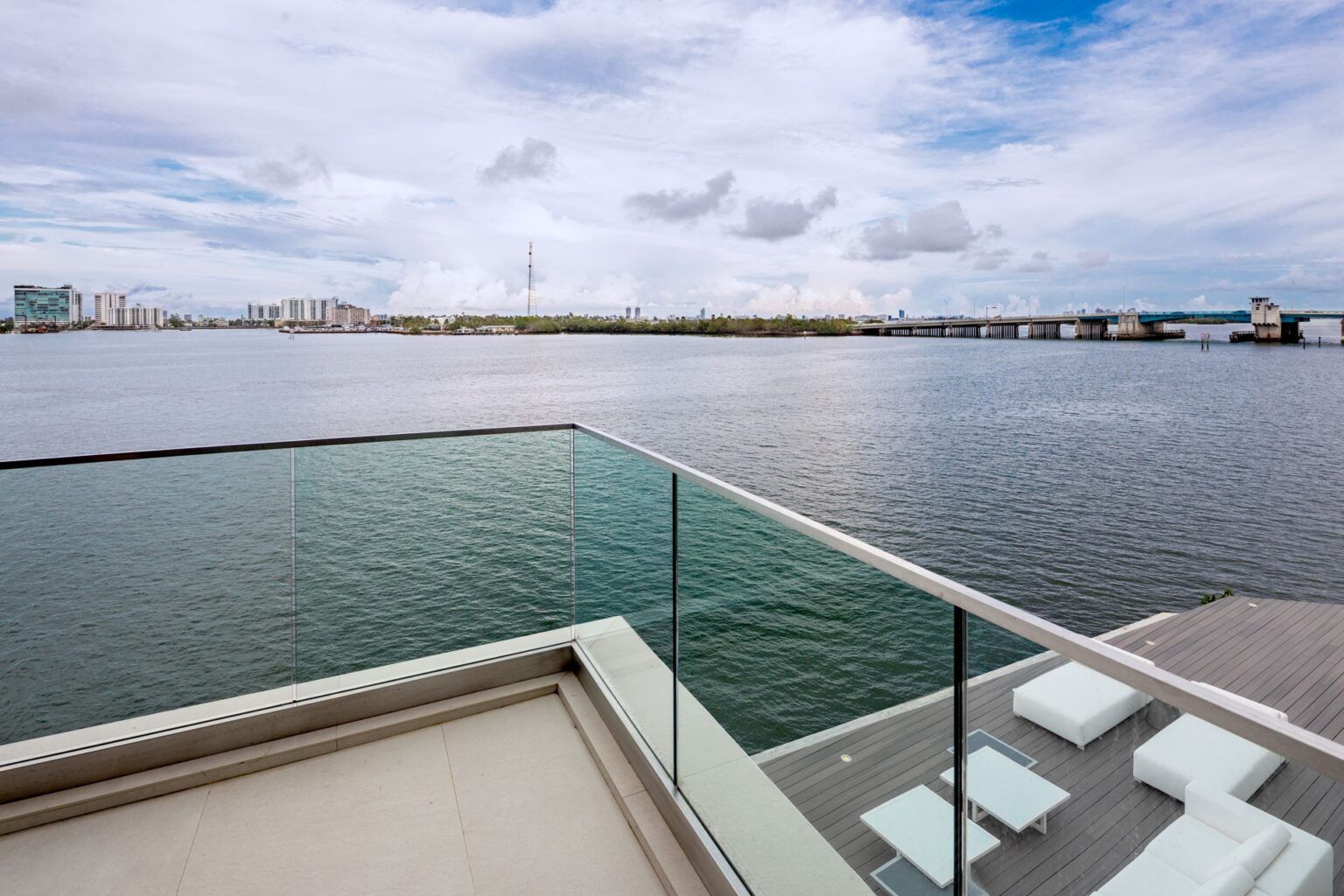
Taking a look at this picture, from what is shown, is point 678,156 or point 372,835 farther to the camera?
point 678,156

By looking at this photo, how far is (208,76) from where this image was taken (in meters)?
54.1

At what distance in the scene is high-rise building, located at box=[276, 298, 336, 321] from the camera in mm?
65688

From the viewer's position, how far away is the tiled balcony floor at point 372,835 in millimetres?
1801

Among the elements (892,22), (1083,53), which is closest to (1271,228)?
(1083,53)

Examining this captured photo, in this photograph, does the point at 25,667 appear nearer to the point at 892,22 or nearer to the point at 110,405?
the point at 110,405

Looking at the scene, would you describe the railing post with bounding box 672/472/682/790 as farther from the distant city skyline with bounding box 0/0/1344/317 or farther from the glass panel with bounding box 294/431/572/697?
the distant city skyline with bounding box 0/0/1344/317

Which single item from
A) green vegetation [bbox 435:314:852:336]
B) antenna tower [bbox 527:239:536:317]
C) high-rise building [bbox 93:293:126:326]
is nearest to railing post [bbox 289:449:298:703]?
high-rise building [bbox 93:293:126:326]

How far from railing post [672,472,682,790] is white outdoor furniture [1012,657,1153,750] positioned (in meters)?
1.23

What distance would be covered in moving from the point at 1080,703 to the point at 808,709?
0.75 metres

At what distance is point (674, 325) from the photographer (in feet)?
289

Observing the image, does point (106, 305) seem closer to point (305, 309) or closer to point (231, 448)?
point (305, 309)

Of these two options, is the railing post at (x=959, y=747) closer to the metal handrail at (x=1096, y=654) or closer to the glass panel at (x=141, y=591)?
the metal handrail at (x=1096, y=654)

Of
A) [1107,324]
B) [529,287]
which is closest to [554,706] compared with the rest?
[529,287]

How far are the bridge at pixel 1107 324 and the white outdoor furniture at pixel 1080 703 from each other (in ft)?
311
